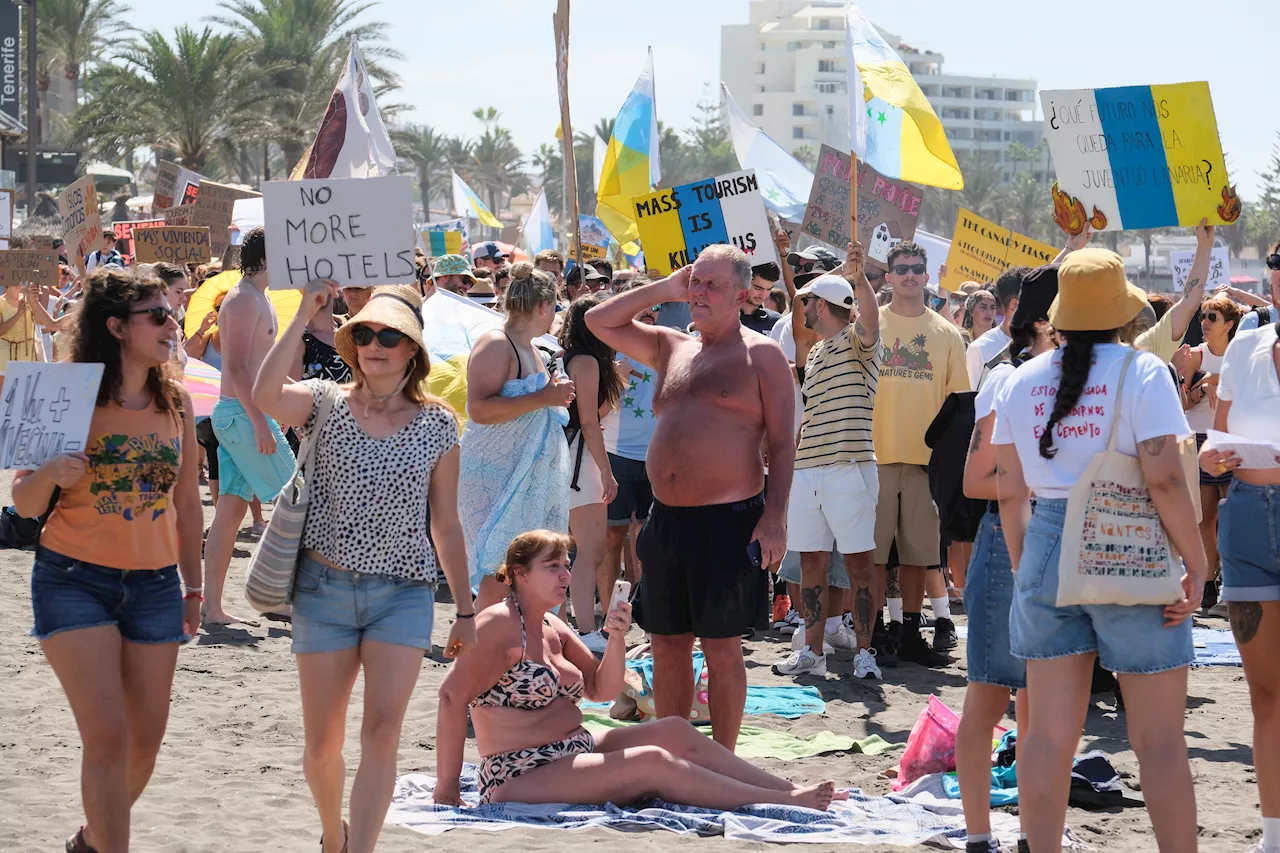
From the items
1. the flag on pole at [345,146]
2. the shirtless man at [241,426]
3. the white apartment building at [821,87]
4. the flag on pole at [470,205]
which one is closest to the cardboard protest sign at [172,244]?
the flag on pole at [345,146]

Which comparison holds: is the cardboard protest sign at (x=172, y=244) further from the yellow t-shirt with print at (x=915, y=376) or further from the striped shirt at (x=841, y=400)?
the yellow t-shirt with print at (x=915, y=376)

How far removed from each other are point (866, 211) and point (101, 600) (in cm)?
777

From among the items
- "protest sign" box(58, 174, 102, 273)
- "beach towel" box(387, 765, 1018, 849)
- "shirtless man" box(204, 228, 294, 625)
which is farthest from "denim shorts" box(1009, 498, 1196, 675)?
"protest sign" box(58, 174, 102, 273)

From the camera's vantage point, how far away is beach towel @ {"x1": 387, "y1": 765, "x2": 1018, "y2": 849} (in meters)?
5.30

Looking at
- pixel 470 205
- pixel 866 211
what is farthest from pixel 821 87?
pixel 866 211

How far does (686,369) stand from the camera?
6.04 meters

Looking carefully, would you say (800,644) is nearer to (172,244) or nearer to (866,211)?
(866,211)

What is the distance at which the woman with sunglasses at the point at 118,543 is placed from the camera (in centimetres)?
429

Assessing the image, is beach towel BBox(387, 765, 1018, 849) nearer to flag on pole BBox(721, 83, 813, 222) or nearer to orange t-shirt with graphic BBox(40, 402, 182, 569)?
orange t-shirt with graphic BBox(40, 402, 182, 569)

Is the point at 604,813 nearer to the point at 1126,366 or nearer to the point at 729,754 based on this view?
the point at 729,754

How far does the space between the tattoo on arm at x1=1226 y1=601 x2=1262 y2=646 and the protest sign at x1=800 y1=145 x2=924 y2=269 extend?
625cm

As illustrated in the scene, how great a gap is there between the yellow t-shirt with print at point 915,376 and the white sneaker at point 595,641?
1.81 m

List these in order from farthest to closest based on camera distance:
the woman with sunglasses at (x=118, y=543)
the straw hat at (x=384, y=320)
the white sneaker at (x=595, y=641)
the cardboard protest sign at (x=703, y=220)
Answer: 1. the cardboard protest sign at (x=703, y=220)
2. the white sneaker at (x=595, y=641)
3. the straw hat at (x=384, y=320)
4. the woman with sunglasses at (x=118, y=543)

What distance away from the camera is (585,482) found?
8242 millimetres
